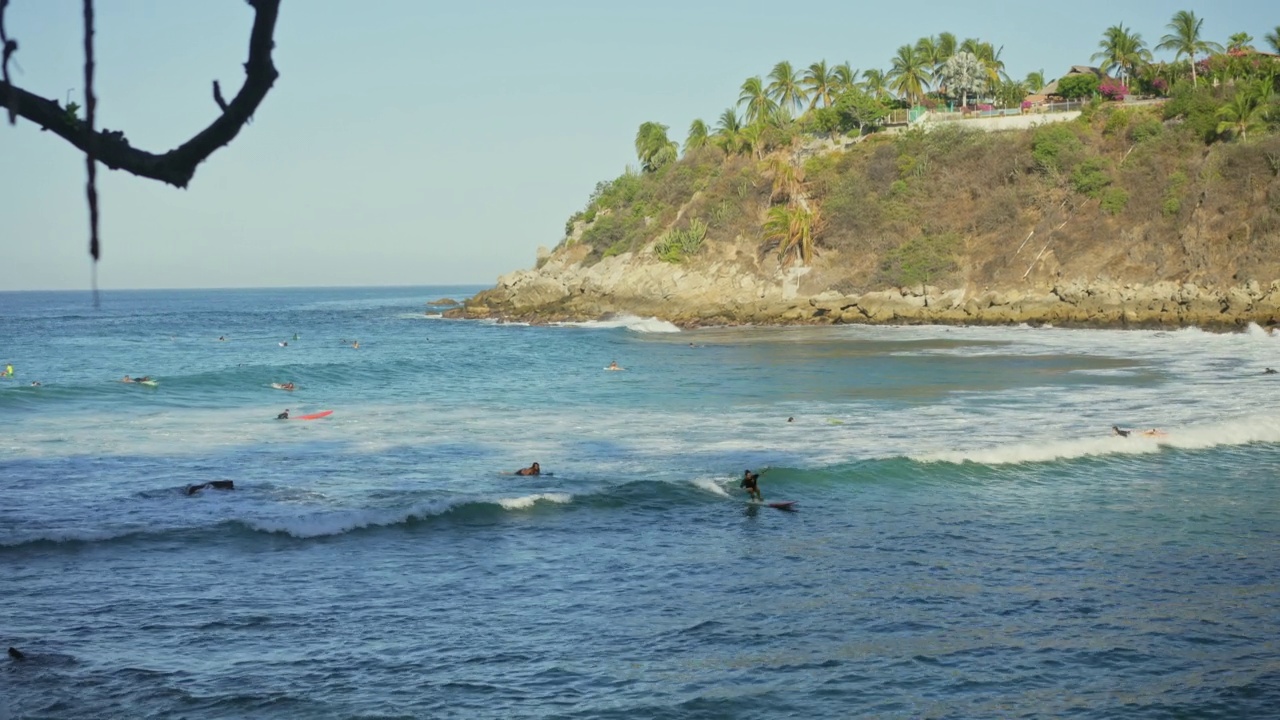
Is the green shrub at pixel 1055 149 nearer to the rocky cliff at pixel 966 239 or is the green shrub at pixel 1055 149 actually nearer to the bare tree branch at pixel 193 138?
the rocky cliff at pixel 966 239

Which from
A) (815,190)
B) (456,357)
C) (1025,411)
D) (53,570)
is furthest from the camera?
(815,190)

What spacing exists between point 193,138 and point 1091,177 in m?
75.2

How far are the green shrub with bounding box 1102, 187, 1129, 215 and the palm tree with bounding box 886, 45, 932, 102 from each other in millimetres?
27394

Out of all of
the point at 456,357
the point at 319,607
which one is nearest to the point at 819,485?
the point at 319,607

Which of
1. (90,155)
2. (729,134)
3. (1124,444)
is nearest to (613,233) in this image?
(729,134)

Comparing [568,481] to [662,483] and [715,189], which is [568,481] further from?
[715,189]

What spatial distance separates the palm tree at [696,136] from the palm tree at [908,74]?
→ 16904 millimetres

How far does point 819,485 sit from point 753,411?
10939 mm

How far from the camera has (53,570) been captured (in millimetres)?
14922

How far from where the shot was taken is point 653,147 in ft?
357

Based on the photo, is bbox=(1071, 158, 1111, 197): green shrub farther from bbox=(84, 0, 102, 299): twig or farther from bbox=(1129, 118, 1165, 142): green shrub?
bbox=(84, 0, 102, 299): twig

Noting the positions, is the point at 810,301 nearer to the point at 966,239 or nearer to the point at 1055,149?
the point at 966,239

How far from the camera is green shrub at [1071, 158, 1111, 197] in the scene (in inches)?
2844

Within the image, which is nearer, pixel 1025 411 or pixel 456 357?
pixel 1025 411
